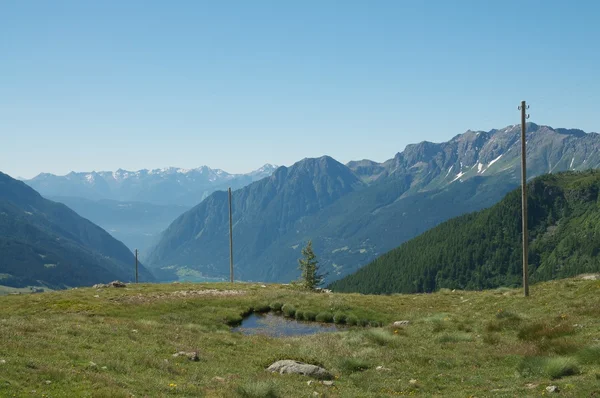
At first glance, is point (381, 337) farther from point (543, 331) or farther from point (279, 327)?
point (279, 327)

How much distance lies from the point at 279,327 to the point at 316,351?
12.7 meters

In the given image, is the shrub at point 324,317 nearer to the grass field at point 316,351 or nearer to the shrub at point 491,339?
the grass field at point 316,351

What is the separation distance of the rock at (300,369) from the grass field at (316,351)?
0.62 metres

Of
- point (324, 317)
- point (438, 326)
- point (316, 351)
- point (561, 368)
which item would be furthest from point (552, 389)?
point (324, 317)

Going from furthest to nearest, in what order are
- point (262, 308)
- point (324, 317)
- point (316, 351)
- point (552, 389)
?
point (262, 308), point (324, 317), point (316, 351), point (552, 389)

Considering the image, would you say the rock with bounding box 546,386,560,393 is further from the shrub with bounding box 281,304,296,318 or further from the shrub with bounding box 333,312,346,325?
the shrub with bounding box 281,304,296,318

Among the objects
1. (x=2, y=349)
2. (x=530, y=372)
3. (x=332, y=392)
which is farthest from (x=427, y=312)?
(x=2, y=349)

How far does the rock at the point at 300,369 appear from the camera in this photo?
67.2ft

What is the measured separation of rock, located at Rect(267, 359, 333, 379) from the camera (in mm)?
20469

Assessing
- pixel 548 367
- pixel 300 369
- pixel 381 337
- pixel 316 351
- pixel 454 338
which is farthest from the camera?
pixel 381 337

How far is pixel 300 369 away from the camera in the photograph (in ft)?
68.2

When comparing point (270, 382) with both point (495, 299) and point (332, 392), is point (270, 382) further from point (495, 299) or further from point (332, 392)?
point (495, 299)

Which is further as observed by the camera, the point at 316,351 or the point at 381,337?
the point at 381,337

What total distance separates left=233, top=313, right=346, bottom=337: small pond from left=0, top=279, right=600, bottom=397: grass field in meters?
1.44
